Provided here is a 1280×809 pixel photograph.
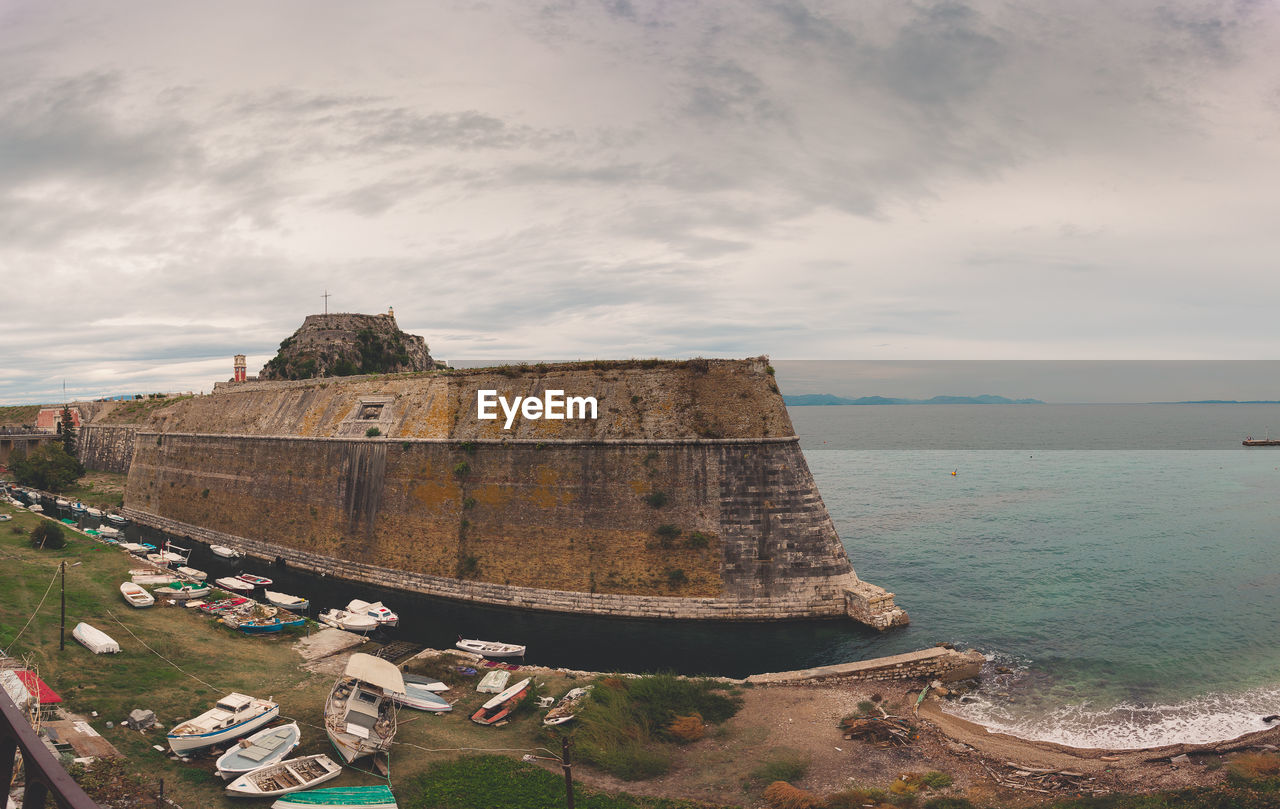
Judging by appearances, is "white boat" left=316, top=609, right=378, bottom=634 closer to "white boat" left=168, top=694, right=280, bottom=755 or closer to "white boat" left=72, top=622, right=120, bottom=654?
"white boat" left=72, top=622, right=120, bottom=654

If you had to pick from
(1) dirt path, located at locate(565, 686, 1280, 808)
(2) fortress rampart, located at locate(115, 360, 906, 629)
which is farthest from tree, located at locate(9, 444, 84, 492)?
(1) dirt path, located at locate(565, 686, 1280, 808)

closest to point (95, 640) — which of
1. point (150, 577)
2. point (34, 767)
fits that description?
point (150, 577)

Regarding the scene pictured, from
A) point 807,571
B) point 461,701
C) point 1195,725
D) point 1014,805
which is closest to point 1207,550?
point 1195,725

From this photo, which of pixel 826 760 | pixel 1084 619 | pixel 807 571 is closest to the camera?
pixel 826 760

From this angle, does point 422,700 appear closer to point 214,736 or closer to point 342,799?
point 214,736

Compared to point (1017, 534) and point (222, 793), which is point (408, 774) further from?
point (1017, 534)

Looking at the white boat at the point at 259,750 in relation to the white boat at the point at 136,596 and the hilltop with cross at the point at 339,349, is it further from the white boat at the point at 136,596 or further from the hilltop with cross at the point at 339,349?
the hilltop with cross at the point at 339,349

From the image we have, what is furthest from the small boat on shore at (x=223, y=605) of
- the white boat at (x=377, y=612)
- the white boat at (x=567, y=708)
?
the white boat at (x=567, y=708)
